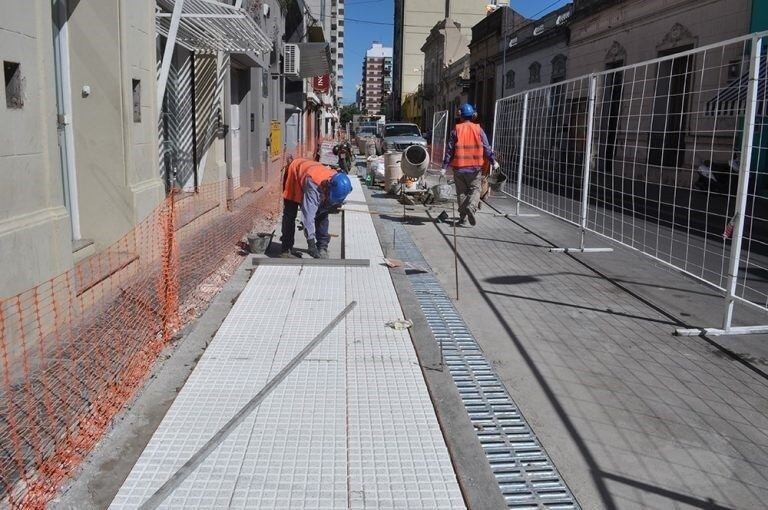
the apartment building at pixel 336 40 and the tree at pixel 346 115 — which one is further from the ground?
the apartment building at pixel 336 40

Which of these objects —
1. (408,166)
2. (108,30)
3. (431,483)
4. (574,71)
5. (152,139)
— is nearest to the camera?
(431,483)

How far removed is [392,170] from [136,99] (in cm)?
811

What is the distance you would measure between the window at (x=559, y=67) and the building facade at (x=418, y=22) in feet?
153

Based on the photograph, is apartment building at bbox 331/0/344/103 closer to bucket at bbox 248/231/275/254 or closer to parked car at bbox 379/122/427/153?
parked car at bbox 379/122/427/153

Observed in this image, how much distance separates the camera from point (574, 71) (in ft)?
82.1

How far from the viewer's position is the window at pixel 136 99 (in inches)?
288

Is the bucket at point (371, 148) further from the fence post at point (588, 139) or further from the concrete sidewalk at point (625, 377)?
the concrete sidewalk at point (625, 377)

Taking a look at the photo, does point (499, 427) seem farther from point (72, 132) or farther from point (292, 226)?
point (72, 132)

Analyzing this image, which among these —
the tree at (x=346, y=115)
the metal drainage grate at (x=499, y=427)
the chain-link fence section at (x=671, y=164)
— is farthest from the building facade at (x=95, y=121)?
the tree at (x=346, y=115)

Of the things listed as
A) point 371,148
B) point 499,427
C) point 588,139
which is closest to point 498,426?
point 499,427

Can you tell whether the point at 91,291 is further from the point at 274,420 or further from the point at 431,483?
the point at 431,483

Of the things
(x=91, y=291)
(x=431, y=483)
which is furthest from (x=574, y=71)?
(x=431, y=483)

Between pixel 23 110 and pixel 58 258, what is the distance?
44.6 inches

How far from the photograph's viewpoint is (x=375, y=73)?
19262 cm
